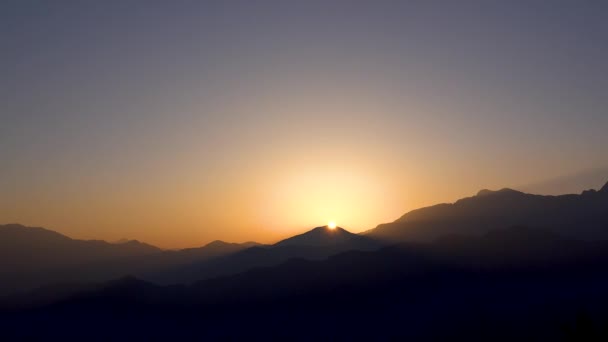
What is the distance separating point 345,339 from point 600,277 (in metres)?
96.4

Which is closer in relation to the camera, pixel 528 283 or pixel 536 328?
pixel 536 328

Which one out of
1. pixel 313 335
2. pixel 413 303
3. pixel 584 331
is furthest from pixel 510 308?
pixel 584 331

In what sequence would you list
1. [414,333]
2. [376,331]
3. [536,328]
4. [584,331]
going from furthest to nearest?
[376,331] → [414,333] → [536,328] → [584,331]

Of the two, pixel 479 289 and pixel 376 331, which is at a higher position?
pixel 479 289

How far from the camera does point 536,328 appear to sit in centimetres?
16212

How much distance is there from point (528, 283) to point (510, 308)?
2923cm

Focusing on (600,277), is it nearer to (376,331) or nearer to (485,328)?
(485,328)

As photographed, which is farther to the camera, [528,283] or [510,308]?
[528,283]

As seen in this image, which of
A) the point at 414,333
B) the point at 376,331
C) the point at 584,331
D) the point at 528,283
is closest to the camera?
the point at 584,331

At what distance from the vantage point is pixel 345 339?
183875 millimetres

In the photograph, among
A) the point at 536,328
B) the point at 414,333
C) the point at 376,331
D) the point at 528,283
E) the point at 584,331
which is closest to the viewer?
the point at 584,331

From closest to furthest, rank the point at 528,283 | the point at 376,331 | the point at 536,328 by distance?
the point at 536,328 < the point at 376,331 < the point at 528,283

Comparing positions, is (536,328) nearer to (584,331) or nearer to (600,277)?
(600,277)

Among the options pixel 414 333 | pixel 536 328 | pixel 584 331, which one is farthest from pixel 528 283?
pixel 584 331
